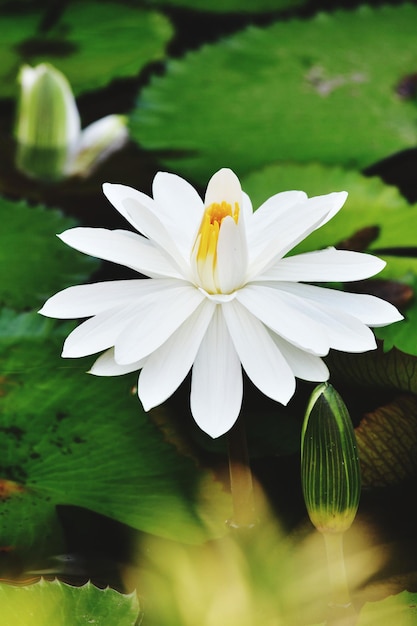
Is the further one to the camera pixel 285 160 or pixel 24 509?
pixel 285 160

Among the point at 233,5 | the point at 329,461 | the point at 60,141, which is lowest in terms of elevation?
the point at 329,461

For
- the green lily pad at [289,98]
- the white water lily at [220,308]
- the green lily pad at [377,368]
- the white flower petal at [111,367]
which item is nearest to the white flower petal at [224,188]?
the white water lily at [220,308]

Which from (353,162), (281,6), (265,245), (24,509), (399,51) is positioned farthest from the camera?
(281,6)

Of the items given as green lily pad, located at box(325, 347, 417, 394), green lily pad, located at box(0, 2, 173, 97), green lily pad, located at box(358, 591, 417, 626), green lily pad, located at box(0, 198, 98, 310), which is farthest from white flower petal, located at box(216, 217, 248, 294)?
green lily pad, located at box(0, 2, 173, 97)

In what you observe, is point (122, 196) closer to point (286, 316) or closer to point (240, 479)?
point (286, 316)

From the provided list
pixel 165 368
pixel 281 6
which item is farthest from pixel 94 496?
pixel 281 6

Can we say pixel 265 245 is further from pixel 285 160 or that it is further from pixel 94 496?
pixel 285 160

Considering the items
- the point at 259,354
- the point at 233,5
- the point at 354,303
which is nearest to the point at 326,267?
the point at 354,303
